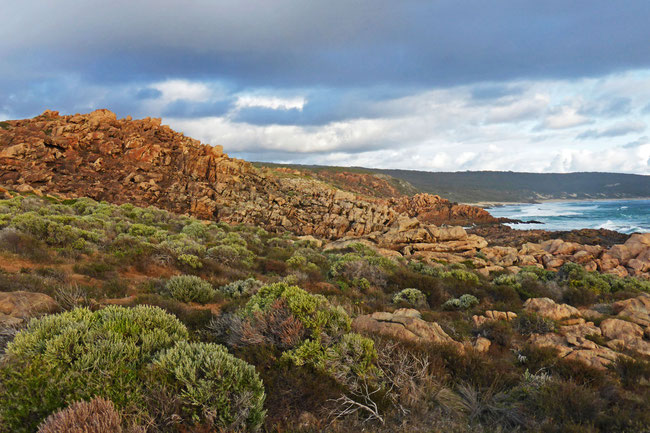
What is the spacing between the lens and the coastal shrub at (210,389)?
10.8 feet

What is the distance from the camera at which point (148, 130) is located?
4425 centimetres

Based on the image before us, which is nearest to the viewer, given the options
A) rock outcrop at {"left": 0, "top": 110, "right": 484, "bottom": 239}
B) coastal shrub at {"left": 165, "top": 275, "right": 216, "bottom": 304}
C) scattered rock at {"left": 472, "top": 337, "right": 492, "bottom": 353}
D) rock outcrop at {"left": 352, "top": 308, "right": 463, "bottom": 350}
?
rock outcrop at {"left": 352, "top": 308, "right": 463, "bottom": 350}

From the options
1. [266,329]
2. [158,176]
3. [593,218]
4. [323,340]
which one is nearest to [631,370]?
[323,340]

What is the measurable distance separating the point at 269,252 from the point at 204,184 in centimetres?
2501

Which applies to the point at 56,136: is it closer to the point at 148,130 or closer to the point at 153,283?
the point at 148,130

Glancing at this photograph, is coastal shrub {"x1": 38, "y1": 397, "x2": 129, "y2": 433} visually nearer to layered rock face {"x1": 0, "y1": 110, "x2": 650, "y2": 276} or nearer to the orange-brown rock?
layered rock face {"x1": 0, "y1": 110, "x2": 650, "y2": 276}

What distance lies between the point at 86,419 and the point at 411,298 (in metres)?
9.49

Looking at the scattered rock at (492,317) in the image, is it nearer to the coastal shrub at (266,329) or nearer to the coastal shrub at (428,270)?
the coastal shrub at (428,270)

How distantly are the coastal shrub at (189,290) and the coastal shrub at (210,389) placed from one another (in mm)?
4339

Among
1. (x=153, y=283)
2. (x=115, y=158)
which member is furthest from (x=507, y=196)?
(x=153, y=283)

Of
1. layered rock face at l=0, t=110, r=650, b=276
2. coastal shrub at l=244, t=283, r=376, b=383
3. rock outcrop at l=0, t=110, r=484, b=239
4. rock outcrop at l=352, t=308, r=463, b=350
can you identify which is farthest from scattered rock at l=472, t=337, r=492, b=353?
rock outcrop at l=0, t=110, r=484, b=239

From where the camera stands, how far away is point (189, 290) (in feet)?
26.4

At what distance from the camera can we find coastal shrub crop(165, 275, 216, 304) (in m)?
7.83

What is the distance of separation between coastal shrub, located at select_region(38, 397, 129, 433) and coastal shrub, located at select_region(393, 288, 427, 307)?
869cm
